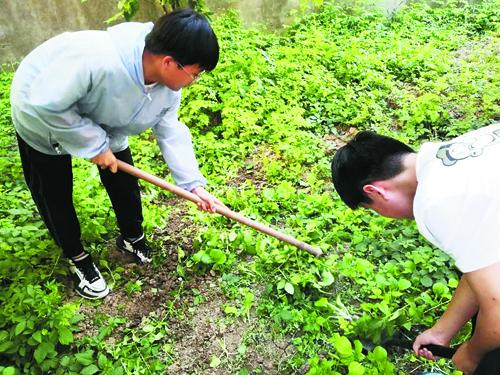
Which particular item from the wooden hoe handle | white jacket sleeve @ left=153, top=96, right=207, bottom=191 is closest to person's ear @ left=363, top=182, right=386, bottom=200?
the wooden hoe handle

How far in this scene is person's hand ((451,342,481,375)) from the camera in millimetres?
1685

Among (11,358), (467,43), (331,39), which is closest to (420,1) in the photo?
(467,43)

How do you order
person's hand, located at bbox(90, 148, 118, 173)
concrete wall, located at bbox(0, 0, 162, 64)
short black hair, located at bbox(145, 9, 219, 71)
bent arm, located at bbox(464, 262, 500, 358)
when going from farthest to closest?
1. concrete wall, located at bbox(0, 0, 162, 64)
2. person's hand, located at bbox(90, 148, 118, 173)
3. short black hair, located at bbox(145, 9, 219, 71)
4. bent arm, located at bbox(464, 262, 500, 358)

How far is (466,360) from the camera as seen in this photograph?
173 cm

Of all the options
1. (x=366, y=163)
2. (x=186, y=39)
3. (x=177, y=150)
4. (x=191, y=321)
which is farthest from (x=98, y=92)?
(x=191, y=321)

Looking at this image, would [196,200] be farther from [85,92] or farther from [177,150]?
[85,92]

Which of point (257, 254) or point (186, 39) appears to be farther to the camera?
point (257, 254)

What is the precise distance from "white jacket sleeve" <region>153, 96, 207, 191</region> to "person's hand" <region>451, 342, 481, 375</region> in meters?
1.73

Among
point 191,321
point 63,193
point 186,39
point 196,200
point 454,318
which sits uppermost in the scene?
point 186,39

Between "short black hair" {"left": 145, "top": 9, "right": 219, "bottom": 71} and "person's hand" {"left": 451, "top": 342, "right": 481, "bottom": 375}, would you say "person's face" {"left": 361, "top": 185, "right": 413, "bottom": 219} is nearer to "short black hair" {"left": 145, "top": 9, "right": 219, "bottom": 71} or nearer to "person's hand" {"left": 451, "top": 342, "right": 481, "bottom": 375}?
"person's hand" {"left": 451, "top": 342, "right": 481, "bottom": 375}

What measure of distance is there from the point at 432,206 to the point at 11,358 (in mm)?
2358

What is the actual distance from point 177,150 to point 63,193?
2.42 feet

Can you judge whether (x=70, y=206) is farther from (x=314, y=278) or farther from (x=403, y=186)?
(x=403, y=186)

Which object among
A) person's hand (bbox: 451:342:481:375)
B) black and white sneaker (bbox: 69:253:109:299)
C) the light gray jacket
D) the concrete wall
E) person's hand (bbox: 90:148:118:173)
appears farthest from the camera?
the concrete wall
